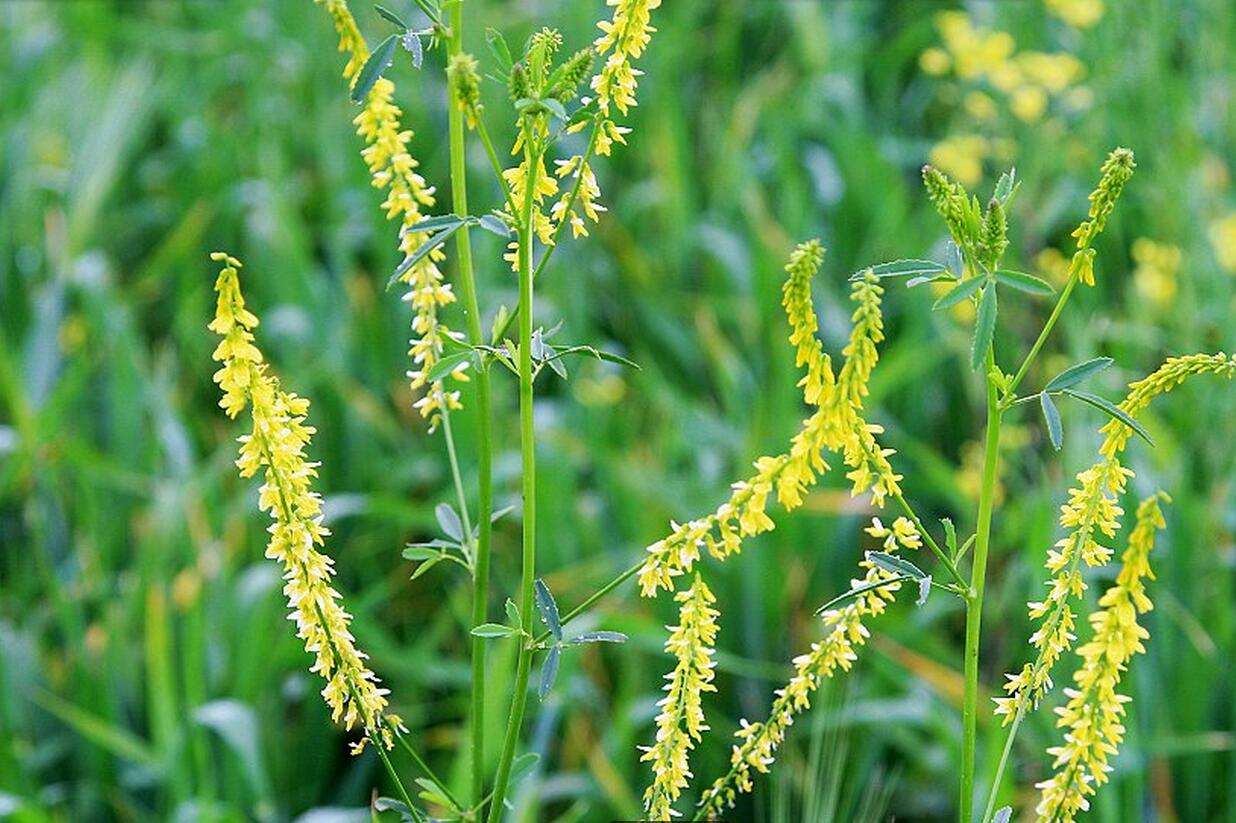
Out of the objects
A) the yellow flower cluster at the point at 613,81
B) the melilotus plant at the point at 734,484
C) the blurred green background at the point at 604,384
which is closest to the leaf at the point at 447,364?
the melilotus plant at the point at 734,484

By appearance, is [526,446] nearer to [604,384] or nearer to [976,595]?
[976,595]

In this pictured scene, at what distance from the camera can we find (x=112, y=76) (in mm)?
→ 4016

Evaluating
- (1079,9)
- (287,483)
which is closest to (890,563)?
(287,483)

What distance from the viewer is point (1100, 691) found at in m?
0.93

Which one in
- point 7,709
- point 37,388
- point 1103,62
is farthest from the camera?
point 1103,62

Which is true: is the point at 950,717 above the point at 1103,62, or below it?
below

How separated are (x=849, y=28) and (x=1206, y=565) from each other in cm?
211

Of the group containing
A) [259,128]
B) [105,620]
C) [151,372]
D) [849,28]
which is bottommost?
[105,620]

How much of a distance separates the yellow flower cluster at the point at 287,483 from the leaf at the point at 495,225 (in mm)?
169

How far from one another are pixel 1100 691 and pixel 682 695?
0.26 meters

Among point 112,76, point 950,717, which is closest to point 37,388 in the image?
point 112,76

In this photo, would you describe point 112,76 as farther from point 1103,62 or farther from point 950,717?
point 950,717

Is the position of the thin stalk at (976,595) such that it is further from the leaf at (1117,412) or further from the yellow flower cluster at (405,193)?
the yellow flower cluster at (405,193)

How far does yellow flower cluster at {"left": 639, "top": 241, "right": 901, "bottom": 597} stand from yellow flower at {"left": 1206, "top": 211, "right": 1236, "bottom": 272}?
233 centimetres
